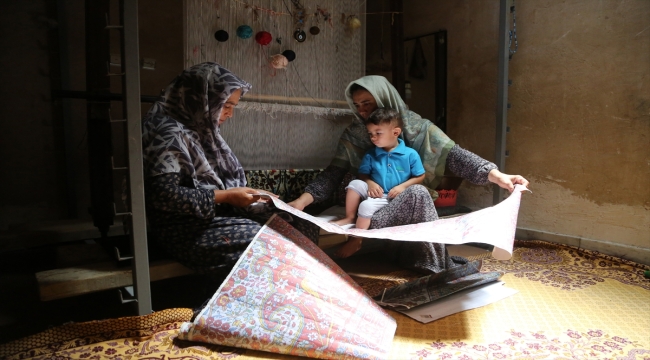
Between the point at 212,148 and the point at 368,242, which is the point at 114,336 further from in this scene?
the point at 368,242

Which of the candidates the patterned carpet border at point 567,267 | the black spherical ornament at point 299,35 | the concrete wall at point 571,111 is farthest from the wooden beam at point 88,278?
the concrete wall at point 571,111

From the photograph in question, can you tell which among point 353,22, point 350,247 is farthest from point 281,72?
point 350,247

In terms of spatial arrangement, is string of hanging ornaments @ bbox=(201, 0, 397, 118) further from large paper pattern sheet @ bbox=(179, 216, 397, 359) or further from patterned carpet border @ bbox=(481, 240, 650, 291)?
patterned carpet border @ bbox=(481, 240, 650, 291)

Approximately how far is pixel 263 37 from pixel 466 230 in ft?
4.59

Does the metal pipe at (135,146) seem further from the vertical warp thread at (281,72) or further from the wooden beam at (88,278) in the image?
the vertical warp thread at (281,72)

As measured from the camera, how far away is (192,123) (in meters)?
1.64

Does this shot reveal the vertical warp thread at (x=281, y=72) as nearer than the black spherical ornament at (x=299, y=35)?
Yes

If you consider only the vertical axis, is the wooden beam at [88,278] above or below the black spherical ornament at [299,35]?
below

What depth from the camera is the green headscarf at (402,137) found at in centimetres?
221

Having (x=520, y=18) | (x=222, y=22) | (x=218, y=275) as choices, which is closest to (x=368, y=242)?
(x=218, y=275)

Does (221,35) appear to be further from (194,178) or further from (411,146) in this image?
(411,146)

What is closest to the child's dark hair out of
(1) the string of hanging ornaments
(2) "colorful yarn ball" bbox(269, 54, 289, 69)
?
(1) the string of hanging ornaments

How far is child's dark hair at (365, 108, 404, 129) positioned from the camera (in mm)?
2055

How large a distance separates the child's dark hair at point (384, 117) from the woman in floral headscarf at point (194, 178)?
2.19 ft
